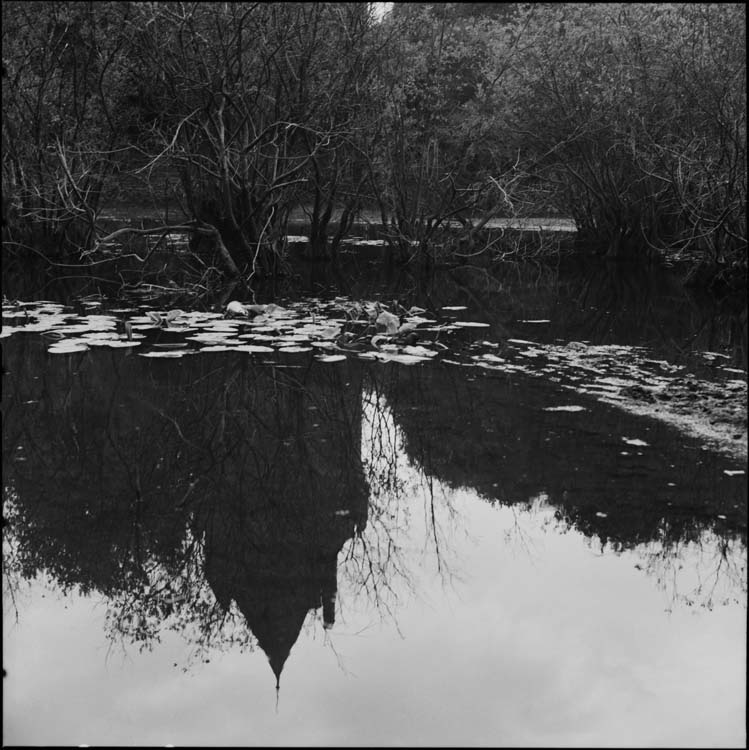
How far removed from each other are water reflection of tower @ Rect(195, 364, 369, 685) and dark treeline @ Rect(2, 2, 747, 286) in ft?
29.3

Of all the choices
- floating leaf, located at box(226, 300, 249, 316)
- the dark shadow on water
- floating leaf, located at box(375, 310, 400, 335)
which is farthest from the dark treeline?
the dark shadow on water

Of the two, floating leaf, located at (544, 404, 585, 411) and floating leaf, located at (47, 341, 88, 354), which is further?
floating leaf, located at (47, 341, 88, 354)

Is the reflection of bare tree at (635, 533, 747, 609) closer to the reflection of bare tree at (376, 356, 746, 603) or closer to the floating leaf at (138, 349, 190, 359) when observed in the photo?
the reflection of bare tree at (376, 356, 746, 603)

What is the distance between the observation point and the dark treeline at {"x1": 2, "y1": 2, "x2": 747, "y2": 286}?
18.5 m

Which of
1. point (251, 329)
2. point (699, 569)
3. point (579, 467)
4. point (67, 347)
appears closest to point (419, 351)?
point (251, 329)

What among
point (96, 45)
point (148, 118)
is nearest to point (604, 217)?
point (148, 118)

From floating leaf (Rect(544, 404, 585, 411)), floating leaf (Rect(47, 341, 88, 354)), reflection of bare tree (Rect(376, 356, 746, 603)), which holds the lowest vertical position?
reflection of bare tree (Rect(376, 356, 746, 603))

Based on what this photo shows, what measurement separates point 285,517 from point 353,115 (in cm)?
1647

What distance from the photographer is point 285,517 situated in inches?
237

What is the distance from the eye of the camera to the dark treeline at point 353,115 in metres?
18.5

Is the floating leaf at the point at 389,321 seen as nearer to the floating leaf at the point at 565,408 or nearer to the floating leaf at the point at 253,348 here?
the floating leaf at the point at 253,348

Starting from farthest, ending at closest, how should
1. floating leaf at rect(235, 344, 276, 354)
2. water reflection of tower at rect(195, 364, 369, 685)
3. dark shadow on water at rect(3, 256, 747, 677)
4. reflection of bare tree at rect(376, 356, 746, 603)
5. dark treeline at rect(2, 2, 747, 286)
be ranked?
dark treeline at rect(2, 2, 747, 286)
floating leaf at rect(235, 344, 276, 354)
reflection of bare tree at rect(376, 356, 746, 603)
dark shadow on water at rect(3, 256, 747, 677)
water reflection of tower at rect(195, 364, 369, 685)

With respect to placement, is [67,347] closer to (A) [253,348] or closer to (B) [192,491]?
(A) [253,348]

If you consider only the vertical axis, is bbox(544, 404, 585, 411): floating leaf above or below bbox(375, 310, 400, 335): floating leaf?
below
